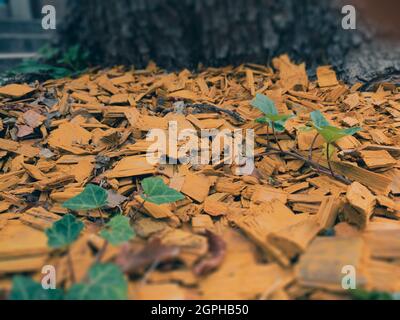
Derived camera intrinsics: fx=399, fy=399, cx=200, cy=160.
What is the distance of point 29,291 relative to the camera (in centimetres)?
91

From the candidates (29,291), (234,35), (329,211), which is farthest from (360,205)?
(234,35)

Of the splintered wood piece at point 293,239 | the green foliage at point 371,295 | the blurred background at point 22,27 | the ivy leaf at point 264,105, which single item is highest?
the blurred background at point 22,27

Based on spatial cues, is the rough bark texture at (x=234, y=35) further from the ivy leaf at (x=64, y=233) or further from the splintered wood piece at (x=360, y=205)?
the ivy leaf at (x=64, y=233)

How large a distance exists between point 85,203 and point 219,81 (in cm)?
139

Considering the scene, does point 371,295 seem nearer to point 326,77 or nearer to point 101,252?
point 101,252

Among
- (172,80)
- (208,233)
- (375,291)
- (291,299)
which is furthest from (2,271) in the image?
(172,80)

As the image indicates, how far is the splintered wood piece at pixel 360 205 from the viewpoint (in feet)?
3.99

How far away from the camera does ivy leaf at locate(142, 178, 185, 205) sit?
4.20 feet

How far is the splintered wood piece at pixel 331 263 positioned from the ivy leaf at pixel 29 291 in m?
0.59

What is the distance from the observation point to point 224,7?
2.57 meters

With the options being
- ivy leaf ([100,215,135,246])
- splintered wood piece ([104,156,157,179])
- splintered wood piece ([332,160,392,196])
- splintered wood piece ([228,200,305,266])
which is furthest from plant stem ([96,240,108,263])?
splintered wood piece ([332,160,392,196])

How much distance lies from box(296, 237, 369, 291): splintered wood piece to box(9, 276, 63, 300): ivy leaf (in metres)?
0.59

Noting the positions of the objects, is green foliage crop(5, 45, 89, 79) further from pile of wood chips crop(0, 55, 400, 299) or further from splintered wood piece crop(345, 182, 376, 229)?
splintered wood piece crop(345, 182, 376, 229)

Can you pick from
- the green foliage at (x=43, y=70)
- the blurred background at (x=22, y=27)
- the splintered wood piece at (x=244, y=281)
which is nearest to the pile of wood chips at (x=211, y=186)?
the splintered wood piece at (x=244, y=281)
